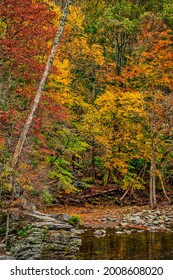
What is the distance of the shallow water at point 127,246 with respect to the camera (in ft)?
37.5

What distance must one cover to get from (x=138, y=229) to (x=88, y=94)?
14.7m

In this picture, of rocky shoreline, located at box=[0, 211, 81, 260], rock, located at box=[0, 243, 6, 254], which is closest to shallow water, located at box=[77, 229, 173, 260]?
rocky shoreline, located at box=[0, 211, 81, 260]

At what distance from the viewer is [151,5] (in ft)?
98.7

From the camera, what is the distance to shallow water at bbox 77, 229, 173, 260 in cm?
1144

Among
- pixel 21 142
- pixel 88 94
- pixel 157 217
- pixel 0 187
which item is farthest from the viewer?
pixel 88 94

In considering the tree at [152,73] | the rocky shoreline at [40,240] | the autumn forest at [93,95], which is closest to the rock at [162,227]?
the autumn forest at [93,95]

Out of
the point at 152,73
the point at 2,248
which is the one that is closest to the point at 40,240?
the point at 2,248

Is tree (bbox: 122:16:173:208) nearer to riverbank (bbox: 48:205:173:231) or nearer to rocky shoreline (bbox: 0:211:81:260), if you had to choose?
riverbank (bbox: 48:205:173:231)

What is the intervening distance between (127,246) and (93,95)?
56.1 ft

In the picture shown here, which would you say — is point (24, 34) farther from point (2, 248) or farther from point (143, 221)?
point (143, 221)

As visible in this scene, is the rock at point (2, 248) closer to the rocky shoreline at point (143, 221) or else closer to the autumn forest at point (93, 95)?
the autumn forest at point (93, 95)

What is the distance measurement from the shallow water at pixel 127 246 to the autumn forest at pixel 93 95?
3.72 m

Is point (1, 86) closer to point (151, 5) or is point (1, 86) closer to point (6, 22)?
point (6, 22)
